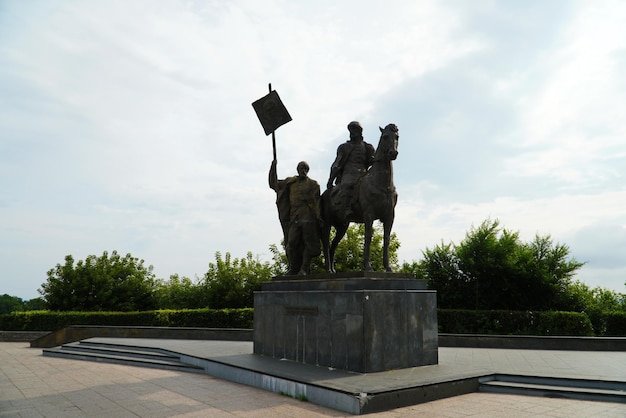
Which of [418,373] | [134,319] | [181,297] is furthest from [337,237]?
[181,297]

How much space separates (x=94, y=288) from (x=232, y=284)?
24.1ft

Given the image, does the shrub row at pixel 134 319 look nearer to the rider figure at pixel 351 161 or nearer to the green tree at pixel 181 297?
the green tree at pixel 181 297

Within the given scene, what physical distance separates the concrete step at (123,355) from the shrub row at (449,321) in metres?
5.37

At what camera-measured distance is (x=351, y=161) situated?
955cm

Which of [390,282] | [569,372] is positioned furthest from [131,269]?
[569,372]

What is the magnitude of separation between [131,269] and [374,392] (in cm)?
2274

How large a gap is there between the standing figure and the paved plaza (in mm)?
3180

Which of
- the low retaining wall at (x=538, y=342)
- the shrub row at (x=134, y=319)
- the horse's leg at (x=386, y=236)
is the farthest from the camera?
the shrub row at (x=134, y=319)

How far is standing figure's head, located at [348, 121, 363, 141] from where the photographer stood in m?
9.57

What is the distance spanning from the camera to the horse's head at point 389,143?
842 centimetres

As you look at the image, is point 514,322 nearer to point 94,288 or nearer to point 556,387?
point 556,387

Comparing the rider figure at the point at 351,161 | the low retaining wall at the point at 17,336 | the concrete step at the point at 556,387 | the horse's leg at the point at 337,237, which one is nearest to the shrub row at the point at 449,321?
the low retaining wall at the point at 17,336

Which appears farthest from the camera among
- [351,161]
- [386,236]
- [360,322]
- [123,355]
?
[123,355]

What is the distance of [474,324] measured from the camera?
632 inches
